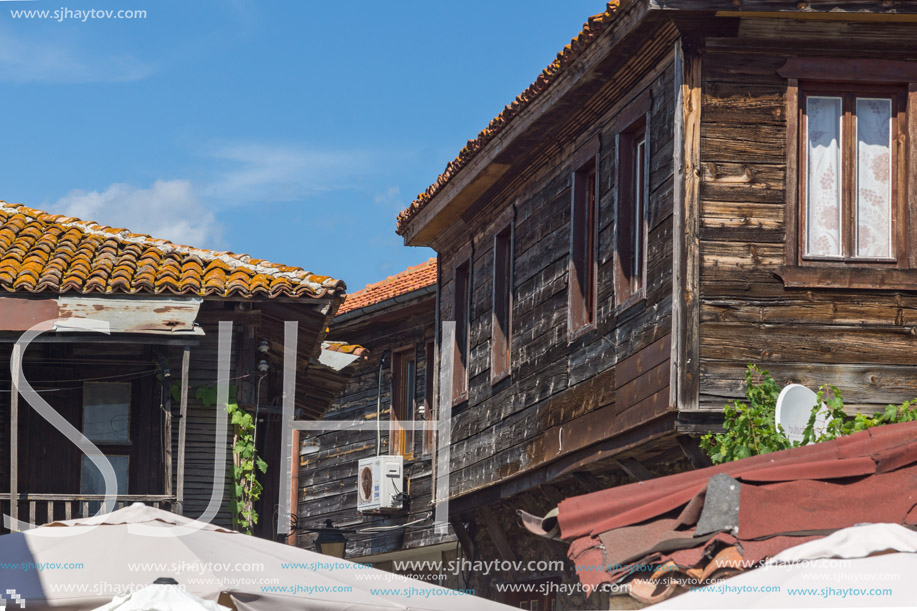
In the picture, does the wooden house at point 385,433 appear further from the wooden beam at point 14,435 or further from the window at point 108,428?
the wooden beam at point 14,435

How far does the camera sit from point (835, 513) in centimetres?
638

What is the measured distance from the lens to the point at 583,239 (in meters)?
11.8

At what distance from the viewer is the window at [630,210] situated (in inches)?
420

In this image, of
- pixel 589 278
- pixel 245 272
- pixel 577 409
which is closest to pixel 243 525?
pixel 245 272

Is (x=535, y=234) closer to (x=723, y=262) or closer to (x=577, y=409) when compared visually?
(x=577, y=409)

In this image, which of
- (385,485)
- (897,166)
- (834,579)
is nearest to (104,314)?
(897,166)

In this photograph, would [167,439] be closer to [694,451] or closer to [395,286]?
[694,451]

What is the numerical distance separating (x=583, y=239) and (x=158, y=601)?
6569 mm

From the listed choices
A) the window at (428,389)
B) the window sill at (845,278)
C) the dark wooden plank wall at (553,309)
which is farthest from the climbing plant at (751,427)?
the window at (428,389)

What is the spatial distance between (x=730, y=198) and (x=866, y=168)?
1143mm

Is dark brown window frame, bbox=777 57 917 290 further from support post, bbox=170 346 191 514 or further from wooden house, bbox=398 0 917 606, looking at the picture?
support post, bbox=170 346 191 514

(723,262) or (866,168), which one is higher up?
(866,168)

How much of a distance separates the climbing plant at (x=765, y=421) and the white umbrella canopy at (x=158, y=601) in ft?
13.8

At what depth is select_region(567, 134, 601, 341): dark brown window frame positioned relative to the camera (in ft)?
38.2
